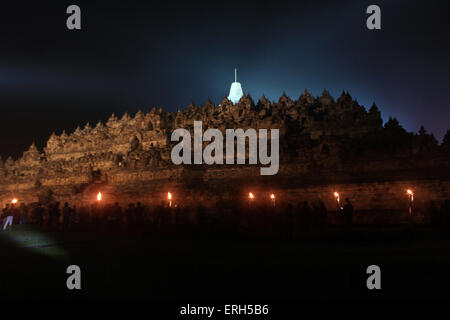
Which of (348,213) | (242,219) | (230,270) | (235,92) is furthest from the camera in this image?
(235,92)

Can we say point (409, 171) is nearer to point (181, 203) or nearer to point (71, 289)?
point (181, 203)

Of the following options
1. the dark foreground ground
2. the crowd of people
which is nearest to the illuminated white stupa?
the crowd of people

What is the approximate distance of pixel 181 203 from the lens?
24922 mm

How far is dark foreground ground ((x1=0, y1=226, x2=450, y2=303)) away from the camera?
5.80 m

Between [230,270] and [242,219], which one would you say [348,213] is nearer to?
[242,219]

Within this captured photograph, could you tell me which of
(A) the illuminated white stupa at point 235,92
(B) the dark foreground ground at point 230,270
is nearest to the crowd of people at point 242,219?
(B) the dark foreground ground at point 230,270

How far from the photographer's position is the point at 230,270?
7.35 m

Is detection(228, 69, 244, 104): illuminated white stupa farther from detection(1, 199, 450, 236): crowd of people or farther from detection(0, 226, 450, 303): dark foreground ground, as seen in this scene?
detection(0, 226, 450, 303): dark foreground ground

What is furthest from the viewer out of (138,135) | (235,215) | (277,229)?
(138,135)

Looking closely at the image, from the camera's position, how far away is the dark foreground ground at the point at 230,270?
5.80 meters

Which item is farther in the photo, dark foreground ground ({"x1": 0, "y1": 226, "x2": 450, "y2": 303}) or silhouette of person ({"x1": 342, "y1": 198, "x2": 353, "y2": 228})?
silhouette of person ({"x1": 342, "y1": 198, "x2": 353, "y2": 228})

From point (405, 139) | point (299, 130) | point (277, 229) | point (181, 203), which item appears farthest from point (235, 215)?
point (299, 130)

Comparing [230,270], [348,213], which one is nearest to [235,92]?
[348,213]

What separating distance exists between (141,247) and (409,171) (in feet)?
54.5
